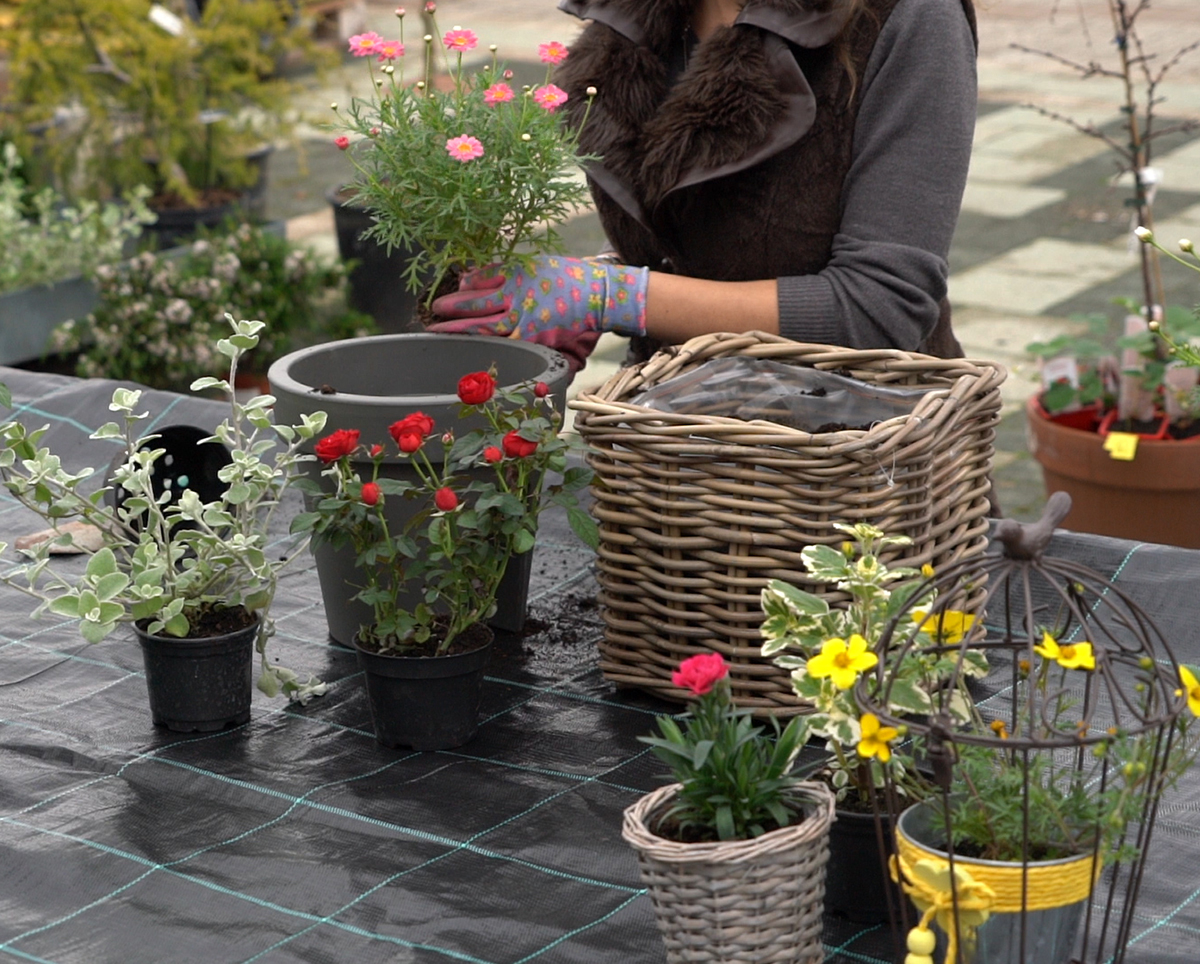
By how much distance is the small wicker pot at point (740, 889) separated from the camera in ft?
3.02

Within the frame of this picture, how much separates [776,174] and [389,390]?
1.63 feet

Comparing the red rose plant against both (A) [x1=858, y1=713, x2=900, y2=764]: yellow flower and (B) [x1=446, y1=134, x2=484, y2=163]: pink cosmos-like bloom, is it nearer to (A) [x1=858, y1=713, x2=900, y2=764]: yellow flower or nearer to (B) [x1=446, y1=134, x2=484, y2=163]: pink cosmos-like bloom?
(B) [x1=446, y1=134, x2=484, y2=163]: pink cosmos-like bloom

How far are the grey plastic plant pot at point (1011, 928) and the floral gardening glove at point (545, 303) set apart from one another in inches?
29.6

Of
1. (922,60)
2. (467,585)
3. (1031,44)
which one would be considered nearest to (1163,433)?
(922,60)

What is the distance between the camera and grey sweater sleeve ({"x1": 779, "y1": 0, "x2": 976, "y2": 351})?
155 cm

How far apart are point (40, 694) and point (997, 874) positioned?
0.93 meters

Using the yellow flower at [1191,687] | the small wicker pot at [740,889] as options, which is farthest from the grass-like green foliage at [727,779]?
the yellow flower at [1191,687]

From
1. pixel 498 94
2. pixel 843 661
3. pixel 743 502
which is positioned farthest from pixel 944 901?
pixel 498 94

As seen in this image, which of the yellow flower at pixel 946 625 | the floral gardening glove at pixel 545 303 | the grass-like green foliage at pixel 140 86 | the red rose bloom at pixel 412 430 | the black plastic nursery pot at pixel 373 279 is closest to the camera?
the yellow flower at pixel 946 625

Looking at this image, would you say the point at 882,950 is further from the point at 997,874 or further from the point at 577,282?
the point at 577,282

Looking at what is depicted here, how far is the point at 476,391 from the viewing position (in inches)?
47.5

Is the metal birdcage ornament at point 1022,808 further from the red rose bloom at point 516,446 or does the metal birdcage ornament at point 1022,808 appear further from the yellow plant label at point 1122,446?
the yellow plant label at point 1122,446

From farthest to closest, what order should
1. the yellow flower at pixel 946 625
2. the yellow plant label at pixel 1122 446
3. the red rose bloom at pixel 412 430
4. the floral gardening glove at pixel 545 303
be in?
the yellow plant label at pixel 1122 446, the floral gardening glove at pixel 545 303, the red rose bloom at pixel 412 430, the yellow flower at pixel 946 625

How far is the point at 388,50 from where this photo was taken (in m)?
1.38
